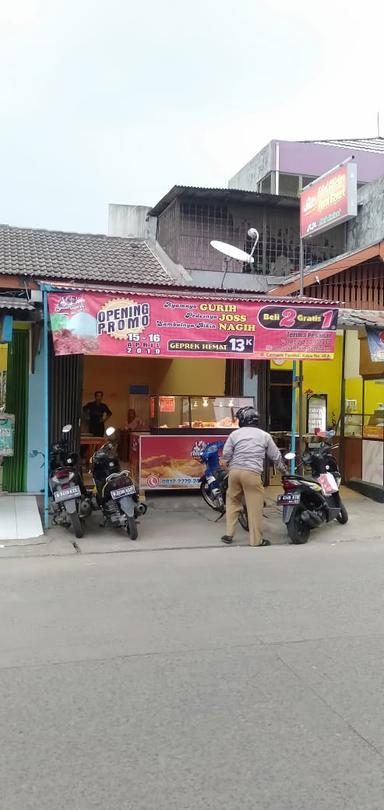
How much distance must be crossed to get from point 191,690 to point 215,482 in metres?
5.24

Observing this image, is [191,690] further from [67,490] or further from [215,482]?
[215,482]

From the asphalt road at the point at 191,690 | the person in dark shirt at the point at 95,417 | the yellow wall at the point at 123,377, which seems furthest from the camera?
the yellow wall at the point at 123,377

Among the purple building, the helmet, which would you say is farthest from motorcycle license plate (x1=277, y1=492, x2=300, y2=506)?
the purple building

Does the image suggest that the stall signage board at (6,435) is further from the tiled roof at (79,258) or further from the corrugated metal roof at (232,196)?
the corrugated metal roof at (232,196)

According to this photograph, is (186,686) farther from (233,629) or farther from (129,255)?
(129,255)

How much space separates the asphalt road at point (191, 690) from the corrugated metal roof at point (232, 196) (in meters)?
10.9

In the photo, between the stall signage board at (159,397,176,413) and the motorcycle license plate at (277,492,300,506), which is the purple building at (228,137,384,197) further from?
the motorcycle license plate at (277,492,300,506)

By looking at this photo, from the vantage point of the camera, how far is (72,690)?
361 centimetres

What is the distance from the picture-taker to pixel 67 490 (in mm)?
7559

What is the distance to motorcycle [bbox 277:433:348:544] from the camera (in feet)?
25.0

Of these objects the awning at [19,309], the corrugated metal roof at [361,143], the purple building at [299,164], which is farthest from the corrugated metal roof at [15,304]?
the corrugated metal roof at [361,143]

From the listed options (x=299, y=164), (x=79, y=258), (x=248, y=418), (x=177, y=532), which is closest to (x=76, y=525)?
(x=177, y=532)

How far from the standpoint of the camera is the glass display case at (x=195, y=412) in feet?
33.9

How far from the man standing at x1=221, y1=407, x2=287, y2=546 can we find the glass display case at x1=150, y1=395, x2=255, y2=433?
8.89ft
